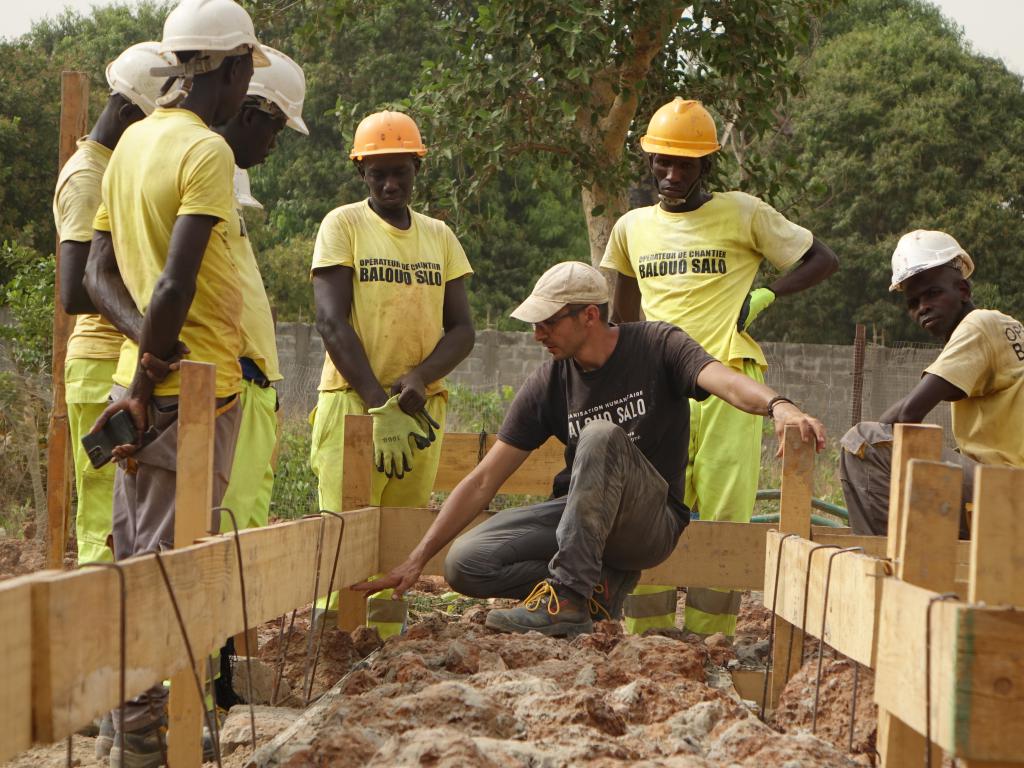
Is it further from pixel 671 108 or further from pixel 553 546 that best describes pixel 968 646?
pixel 671 108

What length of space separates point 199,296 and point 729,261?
243 centimetres

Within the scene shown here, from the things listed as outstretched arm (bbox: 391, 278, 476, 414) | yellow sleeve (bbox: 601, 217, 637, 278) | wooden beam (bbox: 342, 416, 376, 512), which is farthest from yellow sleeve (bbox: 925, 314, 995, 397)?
wooden beam (bbox: 342, 416, 376, 512)

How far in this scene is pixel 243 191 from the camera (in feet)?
17.3

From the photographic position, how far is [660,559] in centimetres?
447

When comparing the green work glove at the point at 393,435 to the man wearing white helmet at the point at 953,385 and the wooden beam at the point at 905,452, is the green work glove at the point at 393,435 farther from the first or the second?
the wooden beam at the point at 905,452

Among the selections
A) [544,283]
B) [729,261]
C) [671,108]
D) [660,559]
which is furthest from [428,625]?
[671,108]

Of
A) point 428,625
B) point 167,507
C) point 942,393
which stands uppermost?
point 942,393

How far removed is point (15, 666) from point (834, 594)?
2056 mm

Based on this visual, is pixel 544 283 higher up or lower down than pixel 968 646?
higher up

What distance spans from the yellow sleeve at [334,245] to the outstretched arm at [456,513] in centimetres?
108

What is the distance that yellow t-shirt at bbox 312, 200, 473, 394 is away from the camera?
512 cm

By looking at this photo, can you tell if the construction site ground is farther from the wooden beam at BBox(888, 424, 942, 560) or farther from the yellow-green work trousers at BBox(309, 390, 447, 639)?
the yellow-green work trousers at BBox(309, 390, 447, 639)

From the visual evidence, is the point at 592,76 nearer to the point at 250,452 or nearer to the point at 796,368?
the point at 250,452

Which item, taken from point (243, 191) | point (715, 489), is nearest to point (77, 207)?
point (243, 191)
